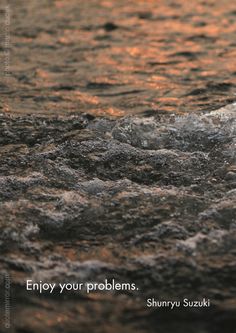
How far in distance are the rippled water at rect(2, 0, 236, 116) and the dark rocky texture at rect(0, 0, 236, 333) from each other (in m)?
0.07

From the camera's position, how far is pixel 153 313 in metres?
5.14

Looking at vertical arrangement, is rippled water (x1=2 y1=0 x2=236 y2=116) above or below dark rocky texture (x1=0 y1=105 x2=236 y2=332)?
above

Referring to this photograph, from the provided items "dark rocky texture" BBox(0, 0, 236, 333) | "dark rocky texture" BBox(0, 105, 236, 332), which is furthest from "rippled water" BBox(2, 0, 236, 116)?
"dark rocky texture" BBox(0, 105, 236, 332)

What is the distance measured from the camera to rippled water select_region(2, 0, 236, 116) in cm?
1177

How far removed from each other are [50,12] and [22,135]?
13463 millimetres

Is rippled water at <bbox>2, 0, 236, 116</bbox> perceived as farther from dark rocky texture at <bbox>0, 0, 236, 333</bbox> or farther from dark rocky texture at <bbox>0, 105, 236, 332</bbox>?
dark rocky texture at <bbox>0, 105, 236, 332</bbox>

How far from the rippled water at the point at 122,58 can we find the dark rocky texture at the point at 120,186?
0.07 meters

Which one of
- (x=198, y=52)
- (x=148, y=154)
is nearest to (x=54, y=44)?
(x=198, y=52)

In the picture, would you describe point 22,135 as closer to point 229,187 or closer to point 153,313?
point 229,187

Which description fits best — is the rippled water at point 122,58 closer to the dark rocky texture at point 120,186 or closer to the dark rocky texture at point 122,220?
the dark rocky texture at point 120,186

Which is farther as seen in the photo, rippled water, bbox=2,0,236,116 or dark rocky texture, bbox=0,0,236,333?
rippled water, bbox=2,0,236,116

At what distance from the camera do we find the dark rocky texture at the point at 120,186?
17.4 feet

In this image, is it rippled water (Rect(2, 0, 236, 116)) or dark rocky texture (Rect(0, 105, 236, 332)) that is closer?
dark rocky texture (Rect(0, 105, 236, 332))

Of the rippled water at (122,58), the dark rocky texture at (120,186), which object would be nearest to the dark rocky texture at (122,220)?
the dark rocky texture at (120,186)
